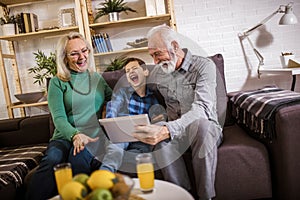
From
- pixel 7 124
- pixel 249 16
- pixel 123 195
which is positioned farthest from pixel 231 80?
pixel 123 195

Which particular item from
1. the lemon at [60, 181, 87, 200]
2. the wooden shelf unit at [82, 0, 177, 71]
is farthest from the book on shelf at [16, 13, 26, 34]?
the lemon at [60, 181, 87, 200]

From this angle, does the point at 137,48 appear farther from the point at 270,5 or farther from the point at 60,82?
the point at 270,5

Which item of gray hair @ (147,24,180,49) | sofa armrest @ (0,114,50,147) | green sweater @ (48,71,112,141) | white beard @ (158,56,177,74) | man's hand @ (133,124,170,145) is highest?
gray hair @ (147,24,180,49)

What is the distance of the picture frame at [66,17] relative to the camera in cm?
295

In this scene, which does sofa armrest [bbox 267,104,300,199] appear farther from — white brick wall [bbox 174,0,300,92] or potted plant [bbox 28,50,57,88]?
potted plant [bbox 28,50,57,88]

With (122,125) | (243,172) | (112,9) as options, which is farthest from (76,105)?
(112,9)

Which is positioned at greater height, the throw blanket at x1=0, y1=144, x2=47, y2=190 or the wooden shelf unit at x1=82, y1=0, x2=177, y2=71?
the wooden shelf unit at x1=82, y1=0, x2=177, y2=71

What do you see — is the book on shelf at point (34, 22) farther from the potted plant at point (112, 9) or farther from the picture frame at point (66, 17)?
the potted plant at point (112, 9)

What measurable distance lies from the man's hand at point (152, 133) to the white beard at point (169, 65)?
0.41m

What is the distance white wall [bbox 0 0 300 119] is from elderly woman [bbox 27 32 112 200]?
134cm

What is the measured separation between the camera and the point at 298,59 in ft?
9.50

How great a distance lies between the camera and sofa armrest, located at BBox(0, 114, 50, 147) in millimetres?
2365

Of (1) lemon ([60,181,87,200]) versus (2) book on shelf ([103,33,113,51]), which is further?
(2) book on shelf ([103,33,113,51])

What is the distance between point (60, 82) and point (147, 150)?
0.69 metres
